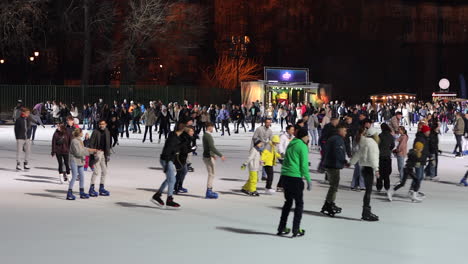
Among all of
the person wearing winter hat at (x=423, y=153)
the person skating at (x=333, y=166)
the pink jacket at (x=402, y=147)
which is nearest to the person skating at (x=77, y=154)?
the person skating at (x=333, y=166)

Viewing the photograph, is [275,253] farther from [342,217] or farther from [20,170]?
[20,170]

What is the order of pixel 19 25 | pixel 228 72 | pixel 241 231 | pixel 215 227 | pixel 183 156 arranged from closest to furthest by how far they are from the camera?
pixel 241 231
pixel 215 227
pixel 183 156
pixel 19 25
pixel 228 72

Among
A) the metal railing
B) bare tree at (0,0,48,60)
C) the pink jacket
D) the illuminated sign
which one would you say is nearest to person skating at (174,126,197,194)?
the pink jacket

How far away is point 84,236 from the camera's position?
31.1 feet

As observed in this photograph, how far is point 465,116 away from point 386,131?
1201 cm

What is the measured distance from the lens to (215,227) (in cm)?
1023

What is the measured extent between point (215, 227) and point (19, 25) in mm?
38526

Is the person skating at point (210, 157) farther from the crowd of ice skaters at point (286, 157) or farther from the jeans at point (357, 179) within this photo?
the jeans at point (357, 179)

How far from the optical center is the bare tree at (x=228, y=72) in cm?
6341

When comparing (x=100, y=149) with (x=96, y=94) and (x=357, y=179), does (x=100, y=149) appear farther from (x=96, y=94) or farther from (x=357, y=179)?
(x=96, y=94)

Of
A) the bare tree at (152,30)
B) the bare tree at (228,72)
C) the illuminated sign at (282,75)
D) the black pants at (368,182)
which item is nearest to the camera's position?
the black pants at (368,182)

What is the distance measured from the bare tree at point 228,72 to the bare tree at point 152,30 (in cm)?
734

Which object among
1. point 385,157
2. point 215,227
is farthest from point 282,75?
point 215,227

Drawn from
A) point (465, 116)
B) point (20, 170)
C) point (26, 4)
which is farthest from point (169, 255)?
point (26, 4)
